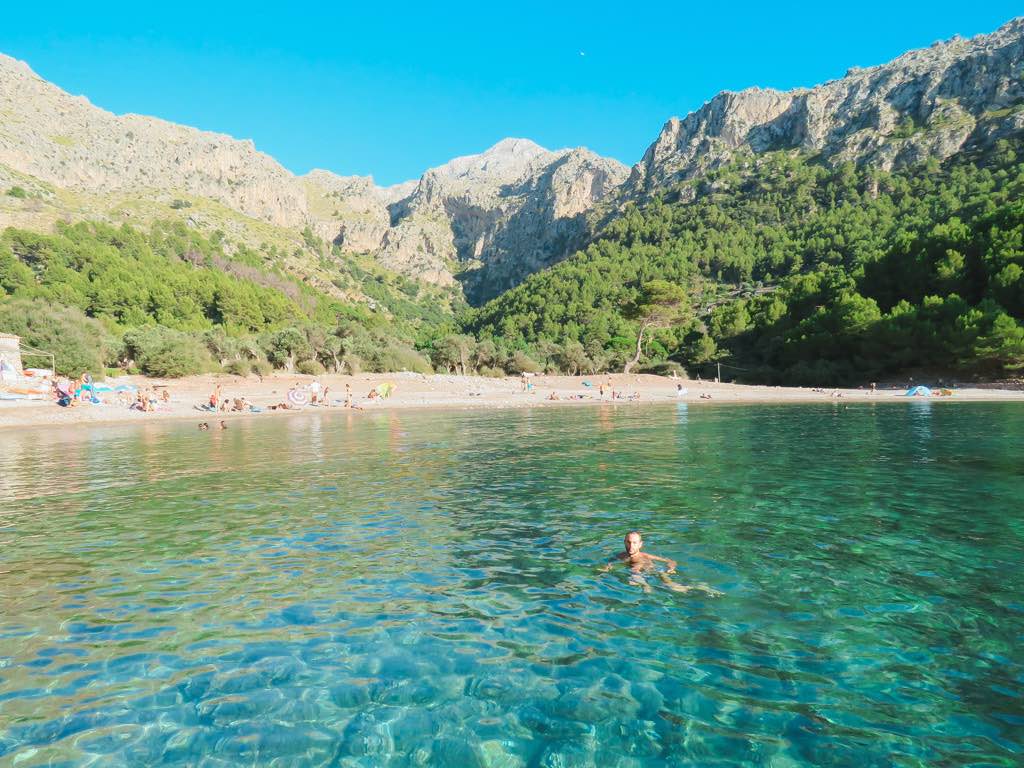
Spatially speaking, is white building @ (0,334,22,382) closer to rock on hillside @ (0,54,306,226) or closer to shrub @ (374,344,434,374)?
shrub @ (374,344,434,374)

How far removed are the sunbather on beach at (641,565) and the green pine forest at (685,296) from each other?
47.7 meters

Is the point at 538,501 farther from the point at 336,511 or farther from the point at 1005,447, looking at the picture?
the point at 1005,447

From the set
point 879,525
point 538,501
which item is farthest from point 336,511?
point 879,525

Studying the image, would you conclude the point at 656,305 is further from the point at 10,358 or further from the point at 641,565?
the point at 641,565

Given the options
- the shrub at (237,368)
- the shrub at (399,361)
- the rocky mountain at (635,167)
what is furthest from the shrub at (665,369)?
the rocky mountain at (635,167)

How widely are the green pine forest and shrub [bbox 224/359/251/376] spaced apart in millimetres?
214

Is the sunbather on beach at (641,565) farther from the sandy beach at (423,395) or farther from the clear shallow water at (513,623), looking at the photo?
the sandy beach at (423,395)

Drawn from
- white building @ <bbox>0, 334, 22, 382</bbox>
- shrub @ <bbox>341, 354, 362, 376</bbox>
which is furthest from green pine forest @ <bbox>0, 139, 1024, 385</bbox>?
white building @ <bbox>0, 334, 22, 382</bbox>

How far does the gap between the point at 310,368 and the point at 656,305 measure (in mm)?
39158

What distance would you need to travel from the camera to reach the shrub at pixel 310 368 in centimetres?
6031

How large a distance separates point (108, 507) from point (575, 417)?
26.0 metres

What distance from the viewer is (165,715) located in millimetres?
5340

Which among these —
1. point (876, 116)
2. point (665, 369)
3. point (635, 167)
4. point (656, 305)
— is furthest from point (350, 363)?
point (635, 167)

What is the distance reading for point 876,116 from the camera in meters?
140
